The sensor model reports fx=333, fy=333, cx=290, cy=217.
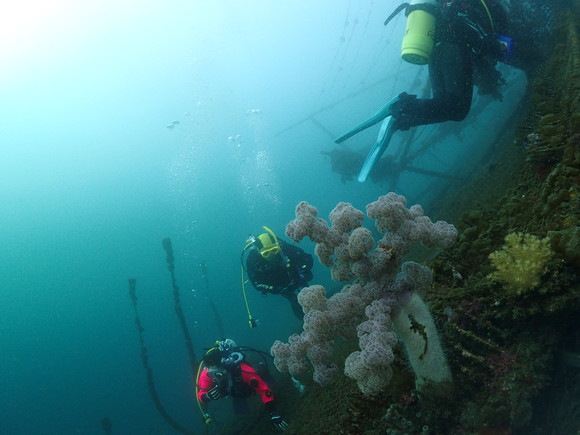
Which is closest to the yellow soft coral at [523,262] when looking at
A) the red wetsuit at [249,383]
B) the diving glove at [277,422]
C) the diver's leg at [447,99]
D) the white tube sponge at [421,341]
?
the white tube sponge at [421,341]

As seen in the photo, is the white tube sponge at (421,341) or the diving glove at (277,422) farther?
the diving glove at (277,422)

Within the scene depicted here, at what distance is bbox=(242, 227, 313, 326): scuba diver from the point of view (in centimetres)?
795

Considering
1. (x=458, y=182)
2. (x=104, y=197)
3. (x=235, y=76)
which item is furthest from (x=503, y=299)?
(x=104, y=197)

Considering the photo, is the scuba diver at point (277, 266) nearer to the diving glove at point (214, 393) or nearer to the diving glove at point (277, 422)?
the diving glove at point (214, 393)

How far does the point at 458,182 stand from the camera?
36.9ft

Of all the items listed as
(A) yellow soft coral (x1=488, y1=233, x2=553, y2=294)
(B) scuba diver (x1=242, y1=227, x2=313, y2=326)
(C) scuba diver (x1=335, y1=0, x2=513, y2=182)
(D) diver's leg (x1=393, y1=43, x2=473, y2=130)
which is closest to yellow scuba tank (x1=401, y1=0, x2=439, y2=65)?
(C) scuba diver (x1=335, y1=0, x2=513, y2=182)

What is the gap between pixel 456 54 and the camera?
188 inches

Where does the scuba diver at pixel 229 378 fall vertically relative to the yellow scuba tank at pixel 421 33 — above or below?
below

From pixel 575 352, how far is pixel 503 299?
0.50 meters

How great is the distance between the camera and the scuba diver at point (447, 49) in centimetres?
468

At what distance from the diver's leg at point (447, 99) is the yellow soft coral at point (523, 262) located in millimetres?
2946

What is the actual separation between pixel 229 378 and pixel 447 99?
6031 millimetres

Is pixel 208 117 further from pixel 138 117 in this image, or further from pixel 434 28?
pixel 434 28

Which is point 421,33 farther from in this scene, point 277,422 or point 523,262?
point 277,422
